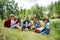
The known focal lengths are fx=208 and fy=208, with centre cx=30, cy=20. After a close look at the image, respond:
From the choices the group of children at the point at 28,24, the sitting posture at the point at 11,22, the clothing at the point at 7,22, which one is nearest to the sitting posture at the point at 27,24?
the group of children at the point at 28,24

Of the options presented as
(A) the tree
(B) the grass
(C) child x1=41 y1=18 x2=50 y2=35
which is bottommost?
(B) the grass

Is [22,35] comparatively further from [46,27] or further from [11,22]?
[46,27]

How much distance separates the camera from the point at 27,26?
302 centimetres

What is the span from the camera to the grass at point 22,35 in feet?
9.55

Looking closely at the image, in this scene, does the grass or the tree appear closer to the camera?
the grass

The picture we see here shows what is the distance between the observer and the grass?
115 inches

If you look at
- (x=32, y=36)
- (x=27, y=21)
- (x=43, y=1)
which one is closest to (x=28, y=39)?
(x=32, y=36)

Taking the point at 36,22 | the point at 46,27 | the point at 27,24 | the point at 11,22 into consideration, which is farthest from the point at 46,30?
the point at 11,22

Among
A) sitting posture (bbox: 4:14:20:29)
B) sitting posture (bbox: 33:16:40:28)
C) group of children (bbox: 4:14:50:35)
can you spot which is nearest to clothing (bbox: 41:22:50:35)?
group of children (bbox: 4:14:50:35)

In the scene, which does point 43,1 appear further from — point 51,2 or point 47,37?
point 47,37

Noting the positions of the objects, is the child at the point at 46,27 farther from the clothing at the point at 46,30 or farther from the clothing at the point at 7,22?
the clothing at the point at 7,22

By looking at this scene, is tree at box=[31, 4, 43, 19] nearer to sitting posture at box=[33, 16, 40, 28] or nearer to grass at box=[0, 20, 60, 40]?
sitting posture at box=[33, 16, 40, 28]

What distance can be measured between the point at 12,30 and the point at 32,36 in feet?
0.98

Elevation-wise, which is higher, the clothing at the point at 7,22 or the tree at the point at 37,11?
the tree at the point at 37,11
